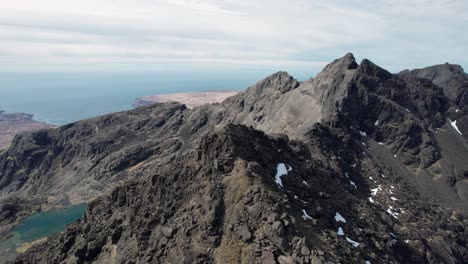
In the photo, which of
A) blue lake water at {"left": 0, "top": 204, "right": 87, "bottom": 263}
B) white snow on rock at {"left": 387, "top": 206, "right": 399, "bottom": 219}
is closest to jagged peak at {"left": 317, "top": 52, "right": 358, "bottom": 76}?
white snow on rock at {"left": 387, "top": 206, "right": 399, "bottom": 219}

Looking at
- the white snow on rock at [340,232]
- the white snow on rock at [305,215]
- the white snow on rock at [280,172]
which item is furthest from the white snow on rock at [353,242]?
the white snow on rock at [280,172]

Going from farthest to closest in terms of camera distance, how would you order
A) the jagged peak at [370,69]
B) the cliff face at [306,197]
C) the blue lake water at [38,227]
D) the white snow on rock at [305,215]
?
the jagged peak at [370,69] < the blue lake water at [38,227] < the white snow on rock at [305,215] < the cliff face at [306,197]

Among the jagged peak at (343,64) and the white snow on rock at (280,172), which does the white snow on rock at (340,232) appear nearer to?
the white snow on rock at (280,172)

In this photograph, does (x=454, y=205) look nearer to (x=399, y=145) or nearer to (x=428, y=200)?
(x=428, y=200)

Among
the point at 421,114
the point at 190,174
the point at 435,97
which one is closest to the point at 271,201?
the point at 190,174

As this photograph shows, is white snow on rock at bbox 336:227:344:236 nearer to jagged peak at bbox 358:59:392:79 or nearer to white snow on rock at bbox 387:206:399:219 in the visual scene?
white snow on rock at bbox 387:206:399:219

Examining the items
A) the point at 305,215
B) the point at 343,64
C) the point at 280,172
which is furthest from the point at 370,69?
the point at 305,215
